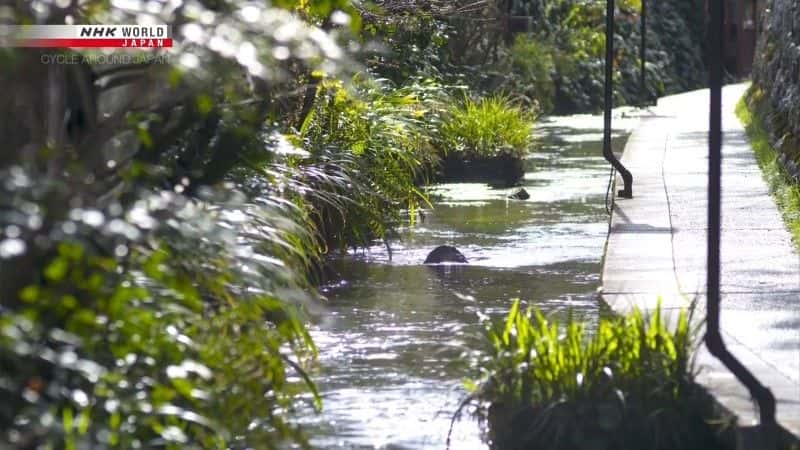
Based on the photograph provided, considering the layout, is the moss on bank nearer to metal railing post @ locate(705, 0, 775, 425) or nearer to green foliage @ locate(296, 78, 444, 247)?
green foliage @ locate(296, 78, 444, 247)

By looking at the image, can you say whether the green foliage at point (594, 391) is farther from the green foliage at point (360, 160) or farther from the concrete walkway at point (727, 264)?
the green foliage at point (360, 160)

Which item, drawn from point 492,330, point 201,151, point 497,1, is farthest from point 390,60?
point 492,330

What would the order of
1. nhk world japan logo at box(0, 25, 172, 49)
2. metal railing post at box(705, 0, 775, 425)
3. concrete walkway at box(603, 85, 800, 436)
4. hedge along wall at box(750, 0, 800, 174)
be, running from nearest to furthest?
nhk world japan logo at box(0, 25, 172, 49), metal railing post at box(705, 0, 775, 425), concrete walkway at box(603, 85, 800, 436), hedge along wall at box(750, 0, 800, 174)

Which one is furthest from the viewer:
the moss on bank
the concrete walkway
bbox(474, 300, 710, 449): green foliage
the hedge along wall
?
the hedge along wall

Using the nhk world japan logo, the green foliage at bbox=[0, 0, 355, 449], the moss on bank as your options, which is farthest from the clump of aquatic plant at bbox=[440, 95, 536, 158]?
the green foliage at bbox=[0, 0, 355, 449]

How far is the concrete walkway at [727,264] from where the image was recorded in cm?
694

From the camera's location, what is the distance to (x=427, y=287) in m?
10.6

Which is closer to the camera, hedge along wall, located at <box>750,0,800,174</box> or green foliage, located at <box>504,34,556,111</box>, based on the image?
hedge along wall, located at <box>750,0,800,174</box>

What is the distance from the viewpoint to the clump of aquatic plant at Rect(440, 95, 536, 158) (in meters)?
17.7

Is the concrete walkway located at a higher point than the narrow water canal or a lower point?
higher

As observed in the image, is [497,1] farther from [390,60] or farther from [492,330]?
[492,330]

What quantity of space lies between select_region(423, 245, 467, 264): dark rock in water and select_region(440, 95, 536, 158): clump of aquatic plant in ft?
18.7

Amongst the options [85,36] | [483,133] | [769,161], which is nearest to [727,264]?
[85,36]

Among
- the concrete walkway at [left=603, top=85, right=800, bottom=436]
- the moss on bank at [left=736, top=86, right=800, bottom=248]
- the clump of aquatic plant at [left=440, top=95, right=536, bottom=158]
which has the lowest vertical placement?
the concrete walkway at [left=603, top=85, right=800, bottom=436]
